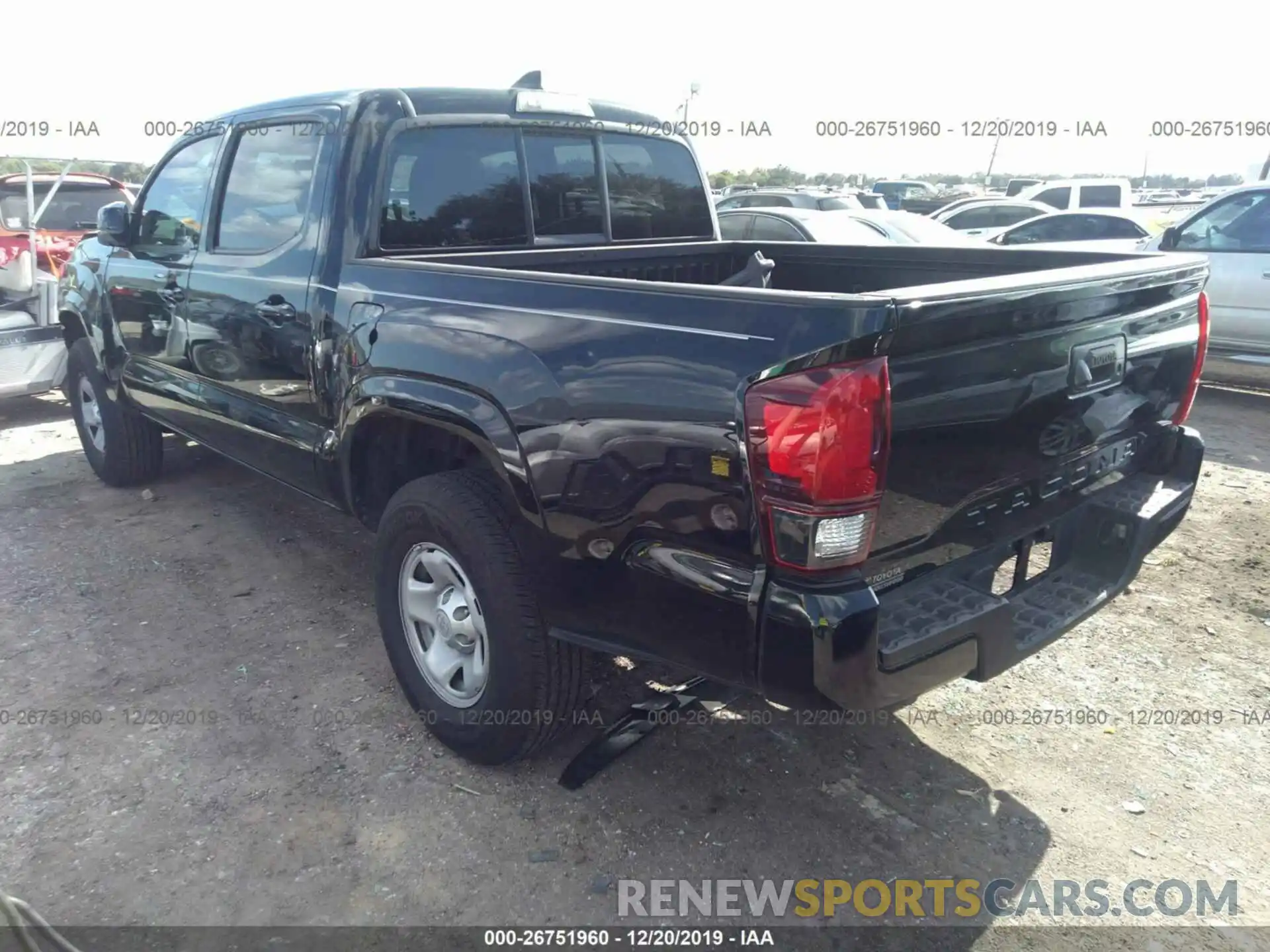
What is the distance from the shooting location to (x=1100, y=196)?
1634 centimetres

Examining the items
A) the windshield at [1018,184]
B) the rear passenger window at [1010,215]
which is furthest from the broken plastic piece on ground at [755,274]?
the windshield at [1018,184]

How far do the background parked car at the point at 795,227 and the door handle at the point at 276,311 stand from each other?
16.9ft

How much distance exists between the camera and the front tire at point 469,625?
8.73ft

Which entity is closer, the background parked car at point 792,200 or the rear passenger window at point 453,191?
the rear passenger window at point 453,191

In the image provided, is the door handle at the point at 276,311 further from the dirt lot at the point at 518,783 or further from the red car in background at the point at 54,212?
the red car in background at the point at 54,212

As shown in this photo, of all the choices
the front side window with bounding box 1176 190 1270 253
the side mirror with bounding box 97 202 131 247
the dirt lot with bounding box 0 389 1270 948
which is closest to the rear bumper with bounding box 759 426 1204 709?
the dirt lot with bounding box 0 389 1270 948

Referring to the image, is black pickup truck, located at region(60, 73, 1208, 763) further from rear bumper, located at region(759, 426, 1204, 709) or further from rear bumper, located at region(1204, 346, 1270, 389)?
rear bumper, located at region(1204, 346, 1270, 389)

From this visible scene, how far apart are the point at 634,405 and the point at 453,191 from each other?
1.66 m

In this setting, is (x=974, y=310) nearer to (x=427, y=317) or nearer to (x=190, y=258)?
(x=427, y=317)

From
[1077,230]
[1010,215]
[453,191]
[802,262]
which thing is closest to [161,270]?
[453,191]

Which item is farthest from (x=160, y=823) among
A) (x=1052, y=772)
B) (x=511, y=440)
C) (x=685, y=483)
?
(x=1052, y=772)

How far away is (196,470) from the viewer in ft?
19.3

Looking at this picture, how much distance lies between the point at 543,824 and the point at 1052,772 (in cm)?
160

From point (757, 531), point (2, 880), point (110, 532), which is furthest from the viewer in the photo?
point (110, 532)
